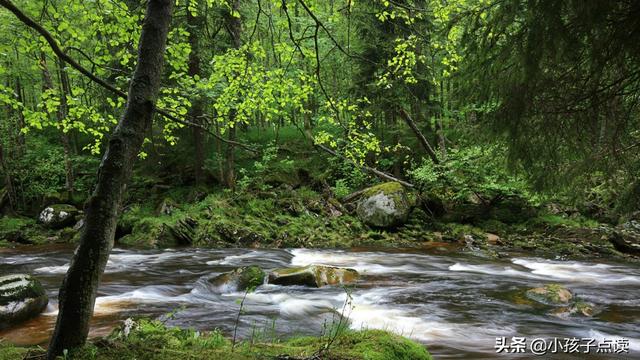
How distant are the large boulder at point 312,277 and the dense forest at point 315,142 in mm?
61

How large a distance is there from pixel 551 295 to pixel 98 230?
8292 mm

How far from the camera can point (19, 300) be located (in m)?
6.95

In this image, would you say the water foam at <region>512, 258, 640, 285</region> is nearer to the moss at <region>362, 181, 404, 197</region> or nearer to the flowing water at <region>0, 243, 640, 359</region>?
the flowing water at <region>0, 243, 640, 359</region>

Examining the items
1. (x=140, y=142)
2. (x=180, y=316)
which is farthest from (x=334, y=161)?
(x=140, y=142)

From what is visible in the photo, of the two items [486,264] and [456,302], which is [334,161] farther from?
[456,302]

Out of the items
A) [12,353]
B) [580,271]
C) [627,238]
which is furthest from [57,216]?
[627,238]

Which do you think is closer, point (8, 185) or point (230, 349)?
point (230, 349)

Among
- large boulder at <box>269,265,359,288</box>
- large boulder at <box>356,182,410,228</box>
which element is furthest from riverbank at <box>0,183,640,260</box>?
large boulder at <box>269,265,359,288</box>

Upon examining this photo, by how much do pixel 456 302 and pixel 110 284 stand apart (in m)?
7.32

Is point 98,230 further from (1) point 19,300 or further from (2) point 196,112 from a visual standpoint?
(2) point 196,112

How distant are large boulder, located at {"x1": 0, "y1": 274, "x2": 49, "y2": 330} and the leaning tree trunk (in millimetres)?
5020

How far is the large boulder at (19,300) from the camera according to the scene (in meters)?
6.64

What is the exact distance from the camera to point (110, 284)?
32.1 feet

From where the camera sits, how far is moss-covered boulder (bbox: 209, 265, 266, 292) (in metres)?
9.32
